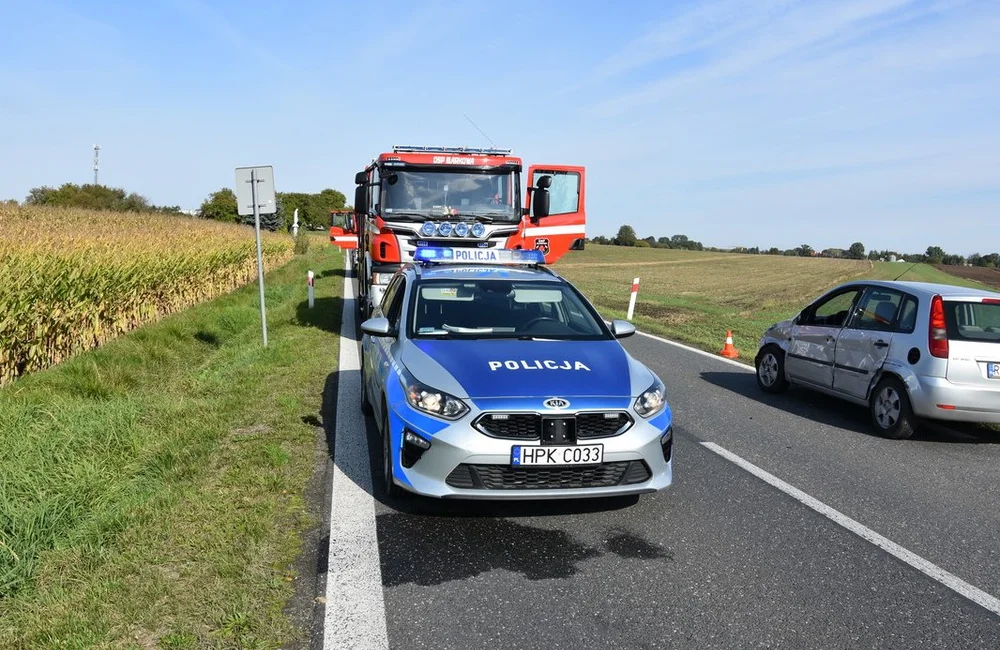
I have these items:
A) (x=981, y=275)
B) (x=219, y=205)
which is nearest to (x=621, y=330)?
(x=981, y=275)

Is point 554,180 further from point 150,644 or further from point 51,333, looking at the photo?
point 150,644

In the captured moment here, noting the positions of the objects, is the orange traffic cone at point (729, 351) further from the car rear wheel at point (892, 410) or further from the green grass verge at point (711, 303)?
the car rear wheel at point (892, 410)

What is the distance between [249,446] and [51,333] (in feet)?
20.1

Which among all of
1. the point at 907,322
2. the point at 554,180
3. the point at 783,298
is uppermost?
the point at 554,180

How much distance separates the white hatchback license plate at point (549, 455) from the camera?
445 cm

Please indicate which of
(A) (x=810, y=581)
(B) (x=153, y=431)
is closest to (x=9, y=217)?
(B) (x=153, y=431)

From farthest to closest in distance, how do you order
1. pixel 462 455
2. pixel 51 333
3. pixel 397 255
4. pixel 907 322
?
pixel 397 255 < pixel 51 333 < pixel 907 322 < pixel 462 455

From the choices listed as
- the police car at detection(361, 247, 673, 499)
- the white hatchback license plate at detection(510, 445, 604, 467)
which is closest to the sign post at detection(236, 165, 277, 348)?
the police car at detection(361, 247, 673, 499)

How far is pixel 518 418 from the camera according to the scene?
452 centimetres

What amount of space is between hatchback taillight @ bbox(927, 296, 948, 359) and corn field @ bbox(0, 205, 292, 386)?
32.0ft

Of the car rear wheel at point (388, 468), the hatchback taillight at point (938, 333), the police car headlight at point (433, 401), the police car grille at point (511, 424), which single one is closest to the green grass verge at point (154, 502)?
the car rear wheel at point (388, 468)

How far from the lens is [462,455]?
175 inches

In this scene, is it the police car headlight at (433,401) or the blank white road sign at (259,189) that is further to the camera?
the blank white road sign at (259,189)

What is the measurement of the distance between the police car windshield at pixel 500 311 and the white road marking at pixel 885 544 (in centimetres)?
161
